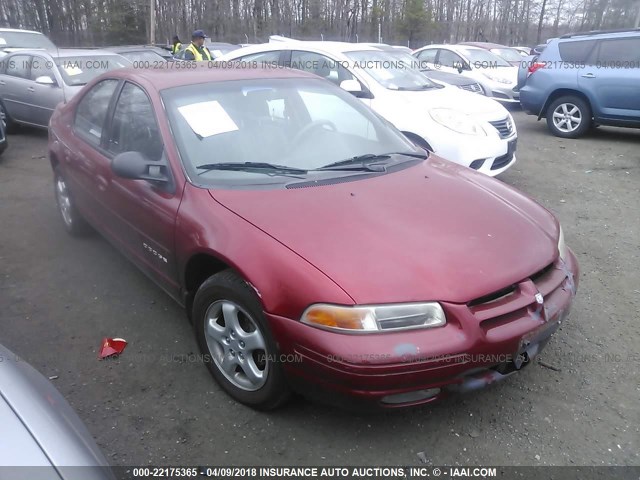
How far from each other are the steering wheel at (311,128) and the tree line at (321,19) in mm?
26616

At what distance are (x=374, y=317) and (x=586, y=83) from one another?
7.93 metres

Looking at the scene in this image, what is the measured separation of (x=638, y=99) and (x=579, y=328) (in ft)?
20.1

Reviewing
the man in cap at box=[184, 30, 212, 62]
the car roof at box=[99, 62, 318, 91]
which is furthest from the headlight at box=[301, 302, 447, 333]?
the man in cap at box=[184, 30, 212, 62]

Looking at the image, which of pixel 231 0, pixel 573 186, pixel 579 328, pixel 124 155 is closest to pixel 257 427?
pixel 124 155

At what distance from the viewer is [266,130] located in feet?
10.3

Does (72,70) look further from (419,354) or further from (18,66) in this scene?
(419,354)

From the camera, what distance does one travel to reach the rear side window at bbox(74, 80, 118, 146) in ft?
12.3

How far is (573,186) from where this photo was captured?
248 inches

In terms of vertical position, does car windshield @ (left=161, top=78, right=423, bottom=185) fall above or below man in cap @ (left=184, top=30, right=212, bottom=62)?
below

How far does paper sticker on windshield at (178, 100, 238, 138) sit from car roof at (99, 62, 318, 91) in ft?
0.86

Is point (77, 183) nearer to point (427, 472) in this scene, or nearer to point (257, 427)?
point (257, 427)

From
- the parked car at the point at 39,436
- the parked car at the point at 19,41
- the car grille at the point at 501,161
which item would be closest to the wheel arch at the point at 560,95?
the car grille at the point at 501,161

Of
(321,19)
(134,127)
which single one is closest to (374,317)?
(134,127)

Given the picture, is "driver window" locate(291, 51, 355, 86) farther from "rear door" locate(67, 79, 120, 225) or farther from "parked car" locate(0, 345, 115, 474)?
"parked car" locate(0, 345, 115, 474)
